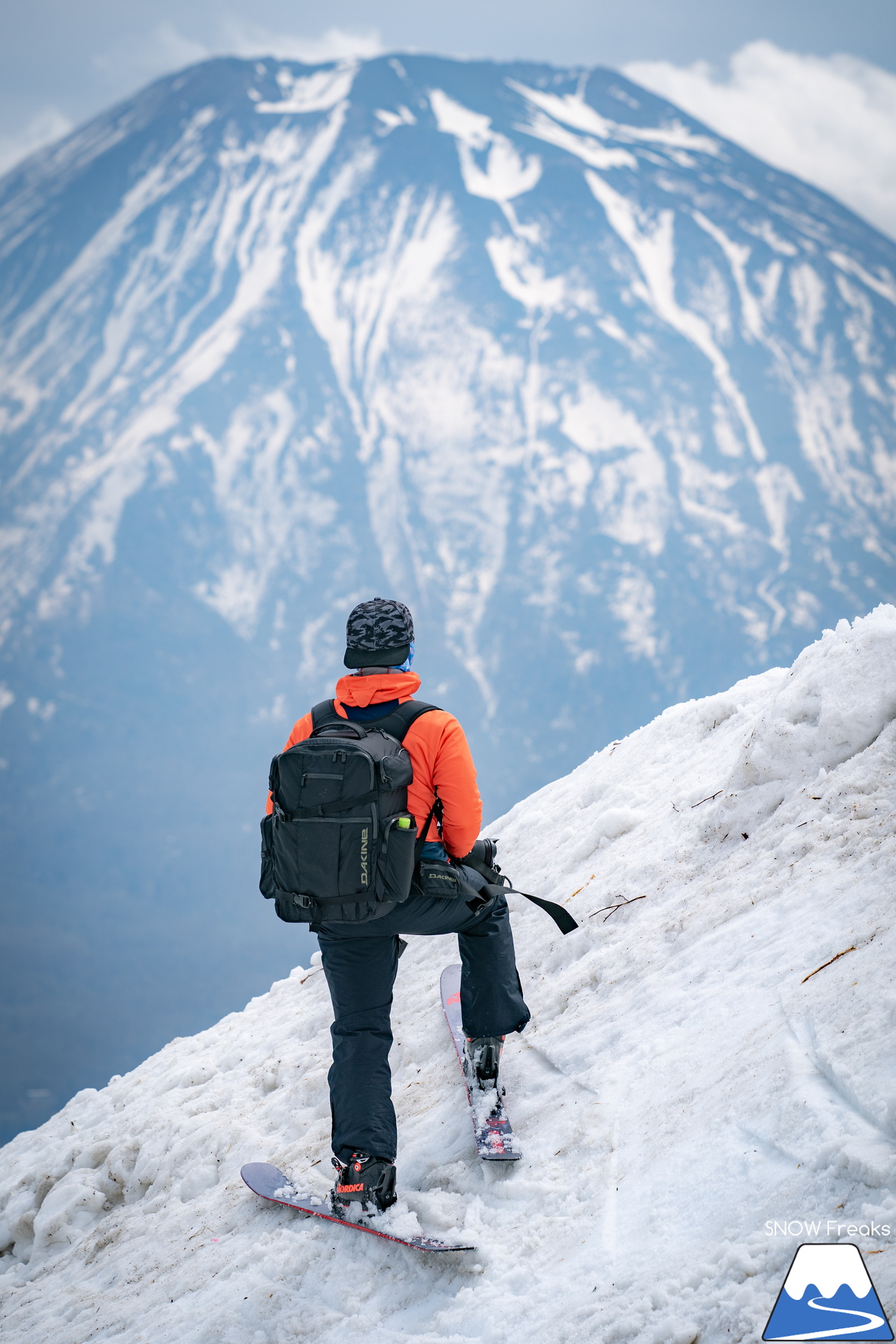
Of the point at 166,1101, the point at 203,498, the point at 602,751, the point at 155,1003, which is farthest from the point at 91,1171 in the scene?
the point at 203,498

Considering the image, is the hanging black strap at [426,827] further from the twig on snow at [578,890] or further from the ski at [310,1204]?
the twig on snow at [578,890]

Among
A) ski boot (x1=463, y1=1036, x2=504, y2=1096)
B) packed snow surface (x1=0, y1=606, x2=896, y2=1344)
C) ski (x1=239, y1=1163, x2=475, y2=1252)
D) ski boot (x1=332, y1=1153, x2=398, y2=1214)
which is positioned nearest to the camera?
packed snow surface (x1=0, y1=606, x2=896, y2=1344)

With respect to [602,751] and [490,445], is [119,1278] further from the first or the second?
[490,445]

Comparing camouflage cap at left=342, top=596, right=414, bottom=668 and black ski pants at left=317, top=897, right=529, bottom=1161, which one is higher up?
camouflage cap at left=342, top=596, right=414, bottom=668

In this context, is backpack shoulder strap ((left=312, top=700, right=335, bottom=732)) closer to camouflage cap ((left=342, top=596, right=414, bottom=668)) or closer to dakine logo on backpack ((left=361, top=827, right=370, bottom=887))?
camouflage cap ((left=342, top=596, right=414, bottom=668))

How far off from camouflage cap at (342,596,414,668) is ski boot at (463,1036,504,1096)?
2028 mm

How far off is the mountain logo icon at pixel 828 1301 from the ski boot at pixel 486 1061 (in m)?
1.97

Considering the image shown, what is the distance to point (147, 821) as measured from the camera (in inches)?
6969

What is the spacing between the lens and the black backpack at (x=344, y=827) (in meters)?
3.95

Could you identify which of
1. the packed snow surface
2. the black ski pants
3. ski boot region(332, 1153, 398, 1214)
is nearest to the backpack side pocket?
the black ski pants

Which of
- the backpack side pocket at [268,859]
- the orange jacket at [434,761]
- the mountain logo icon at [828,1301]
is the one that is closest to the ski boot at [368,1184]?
the backpack side pocket at [268,859]

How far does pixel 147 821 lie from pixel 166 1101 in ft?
596

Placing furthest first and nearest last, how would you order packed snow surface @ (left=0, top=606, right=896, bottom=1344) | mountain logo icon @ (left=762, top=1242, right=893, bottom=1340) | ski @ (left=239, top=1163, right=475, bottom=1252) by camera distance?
ski @ (left=239, top=1163, right=475, bottom=1252), packed snow surface @ (left=0, top=606, right=896, bottom=1344), mountain logo icon @ (left=762, top=1242, right=893, bottom=1340)

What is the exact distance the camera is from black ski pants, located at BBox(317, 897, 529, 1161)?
4.13 metres
